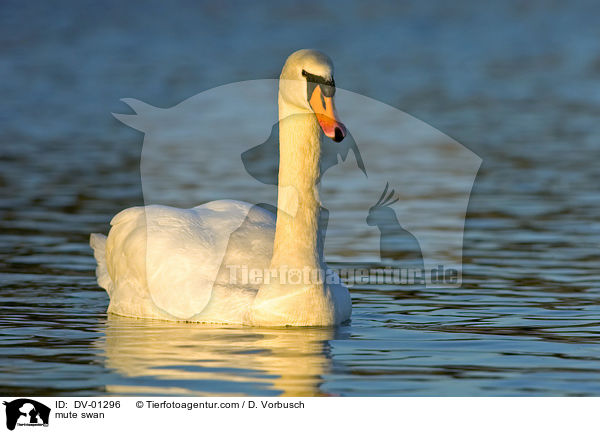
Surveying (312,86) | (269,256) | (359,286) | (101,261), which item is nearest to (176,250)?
(269,256)

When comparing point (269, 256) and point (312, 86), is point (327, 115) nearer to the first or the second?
point (312, 86)

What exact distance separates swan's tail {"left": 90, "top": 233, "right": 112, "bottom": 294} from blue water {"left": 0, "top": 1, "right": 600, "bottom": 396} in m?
0.21

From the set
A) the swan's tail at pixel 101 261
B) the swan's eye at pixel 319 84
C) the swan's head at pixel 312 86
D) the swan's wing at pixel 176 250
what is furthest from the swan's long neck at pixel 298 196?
the swan's tail at pixel 101 261

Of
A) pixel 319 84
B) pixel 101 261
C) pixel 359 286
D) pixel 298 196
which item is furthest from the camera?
pixel 359 286

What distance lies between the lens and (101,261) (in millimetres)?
13438

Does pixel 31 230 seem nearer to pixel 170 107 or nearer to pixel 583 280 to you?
pixel 583 280

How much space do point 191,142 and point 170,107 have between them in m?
7.57

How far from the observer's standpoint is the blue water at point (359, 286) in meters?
9.59

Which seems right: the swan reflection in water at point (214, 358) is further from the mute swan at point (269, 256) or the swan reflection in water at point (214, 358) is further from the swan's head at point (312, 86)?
the swan's head at point (312, 86)

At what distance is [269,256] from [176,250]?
0.87 metres

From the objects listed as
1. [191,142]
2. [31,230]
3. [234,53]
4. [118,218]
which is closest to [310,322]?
[118,218]

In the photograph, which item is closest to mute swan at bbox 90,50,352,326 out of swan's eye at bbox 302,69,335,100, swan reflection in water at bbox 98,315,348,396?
swan's eye at bbox 302,69,335,100

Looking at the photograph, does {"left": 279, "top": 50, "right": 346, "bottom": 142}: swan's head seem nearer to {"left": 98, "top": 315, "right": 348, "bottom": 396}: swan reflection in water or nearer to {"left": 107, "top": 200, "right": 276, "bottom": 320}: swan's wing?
{"left": 107, "top": 200, "right": 276, "bottom": 320}: swan's wing

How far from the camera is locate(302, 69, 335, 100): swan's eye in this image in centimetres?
1058
